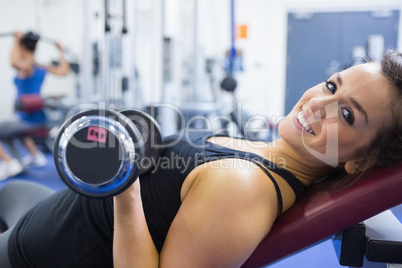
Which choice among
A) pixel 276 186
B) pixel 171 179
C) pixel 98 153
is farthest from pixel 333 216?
pixel 98 153

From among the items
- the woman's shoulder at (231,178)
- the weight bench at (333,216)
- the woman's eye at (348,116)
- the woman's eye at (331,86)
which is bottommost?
the weight bench at (333,216)

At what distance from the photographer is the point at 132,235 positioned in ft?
2.24

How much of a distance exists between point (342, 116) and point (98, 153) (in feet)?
1.93

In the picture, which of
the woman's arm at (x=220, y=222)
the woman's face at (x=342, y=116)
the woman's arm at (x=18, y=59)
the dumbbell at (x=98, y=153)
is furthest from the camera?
A: the woman's arm at (x=18, y=59)

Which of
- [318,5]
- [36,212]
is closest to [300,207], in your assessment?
[36,212]

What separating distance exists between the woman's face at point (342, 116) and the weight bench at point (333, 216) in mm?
103

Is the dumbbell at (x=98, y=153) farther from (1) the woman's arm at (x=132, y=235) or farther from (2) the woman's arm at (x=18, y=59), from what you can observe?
(2) the woman's arm at (x=18, y=59)

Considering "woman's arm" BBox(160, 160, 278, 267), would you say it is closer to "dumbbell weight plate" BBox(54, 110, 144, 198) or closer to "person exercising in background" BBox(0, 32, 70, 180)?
"dumbbell weight plate" BBox(54, 110, 144, 198)

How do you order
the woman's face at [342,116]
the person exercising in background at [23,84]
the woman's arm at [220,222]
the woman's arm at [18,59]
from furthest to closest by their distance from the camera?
the woman's arm at [18,59] < the person exercising in background at [23,84] < the woman's face at [342,116] < the woman's arm at [220,222]

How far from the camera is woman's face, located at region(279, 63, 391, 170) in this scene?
821mm

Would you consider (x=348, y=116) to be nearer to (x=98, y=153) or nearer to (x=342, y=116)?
(x=342, y=116)

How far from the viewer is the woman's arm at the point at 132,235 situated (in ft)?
2.11

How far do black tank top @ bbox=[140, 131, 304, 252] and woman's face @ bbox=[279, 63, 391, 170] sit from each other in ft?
0.35

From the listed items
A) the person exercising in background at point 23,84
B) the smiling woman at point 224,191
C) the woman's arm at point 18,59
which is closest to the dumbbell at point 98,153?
the smiling woman at point 224,191
